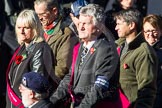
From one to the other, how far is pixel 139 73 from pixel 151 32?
1.05m

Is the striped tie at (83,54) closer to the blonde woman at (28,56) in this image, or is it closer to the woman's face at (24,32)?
the blonde woman at (28,56)

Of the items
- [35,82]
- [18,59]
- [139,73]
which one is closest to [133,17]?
[139,73]

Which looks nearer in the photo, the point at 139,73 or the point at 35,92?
the point at 35,92

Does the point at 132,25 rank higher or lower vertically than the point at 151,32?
higher

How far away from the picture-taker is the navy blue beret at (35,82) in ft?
18.4

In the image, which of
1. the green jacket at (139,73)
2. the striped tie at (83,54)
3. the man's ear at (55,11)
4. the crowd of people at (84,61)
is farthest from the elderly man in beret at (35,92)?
the man's ear at (55,11)

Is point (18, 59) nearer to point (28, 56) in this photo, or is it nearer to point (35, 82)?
point (28, 56)

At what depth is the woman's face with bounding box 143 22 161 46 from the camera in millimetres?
7301

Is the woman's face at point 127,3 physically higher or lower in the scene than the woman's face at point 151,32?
higher

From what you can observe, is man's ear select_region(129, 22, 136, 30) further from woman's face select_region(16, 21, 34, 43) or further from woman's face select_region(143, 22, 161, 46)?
woman's face select_region(16, 21, 34, 43)

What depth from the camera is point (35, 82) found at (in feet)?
18.6

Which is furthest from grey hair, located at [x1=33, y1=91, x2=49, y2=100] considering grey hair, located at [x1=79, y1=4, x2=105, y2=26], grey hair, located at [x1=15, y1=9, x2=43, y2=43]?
grey hair, located at [x1=15, y1=9, x2=43, y2=43]

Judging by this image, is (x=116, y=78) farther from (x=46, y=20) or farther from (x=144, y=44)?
(x=46, y=20)

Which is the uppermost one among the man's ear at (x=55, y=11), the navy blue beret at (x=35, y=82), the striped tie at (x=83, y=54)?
the man's ear at (x=55, y=11)
